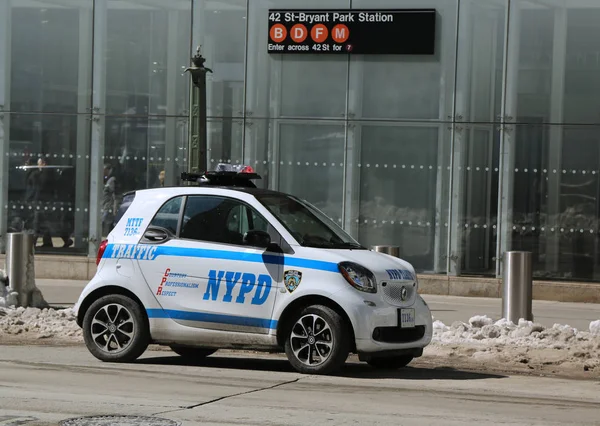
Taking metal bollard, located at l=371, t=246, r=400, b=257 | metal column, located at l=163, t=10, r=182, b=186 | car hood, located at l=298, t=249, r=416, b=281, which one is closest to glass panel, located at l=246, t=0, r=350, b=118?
metal column, located at l=163, t=10, r=182, b=186

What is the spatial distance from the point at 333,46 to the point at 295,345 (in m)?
11.3

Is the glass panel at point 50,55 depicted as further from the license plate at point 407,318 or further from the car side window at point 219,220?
the license plate at point 407,318

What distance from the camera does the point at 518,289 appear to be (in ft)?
48.6

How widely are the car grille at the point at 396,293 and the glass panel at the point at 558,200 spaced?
31.7ft

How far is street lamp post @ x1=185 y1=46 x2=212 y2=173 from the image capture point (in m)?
16.6

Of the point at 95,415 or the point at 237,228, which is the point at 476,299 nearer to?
the point at 237,228

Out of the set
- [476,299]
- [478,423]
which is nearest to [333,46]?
[476,299]

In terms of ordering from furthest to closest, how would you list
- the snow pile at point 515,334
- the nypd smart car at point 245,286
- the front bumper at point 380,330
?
1. the snow pile at point 515,334
2. the nypd smart car at point 245,286
3. the front bumper at point 380,330

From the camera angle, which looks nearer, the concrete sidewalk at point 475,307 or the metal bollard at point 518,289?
the metal bollard at point 518,289

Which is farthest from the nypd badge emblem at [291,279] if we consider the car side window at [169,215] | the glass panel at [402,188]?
the glass panel at [402,188]

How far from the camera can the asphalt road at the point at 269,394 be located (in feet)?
28.0

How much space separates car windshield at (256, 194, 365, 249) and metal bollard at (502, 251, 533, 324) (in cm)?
365

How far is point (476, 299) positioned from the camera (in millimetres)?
20312

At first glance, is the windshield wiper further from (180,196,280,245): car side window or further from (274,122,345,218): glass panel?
(274,122,345,218): glass panel
